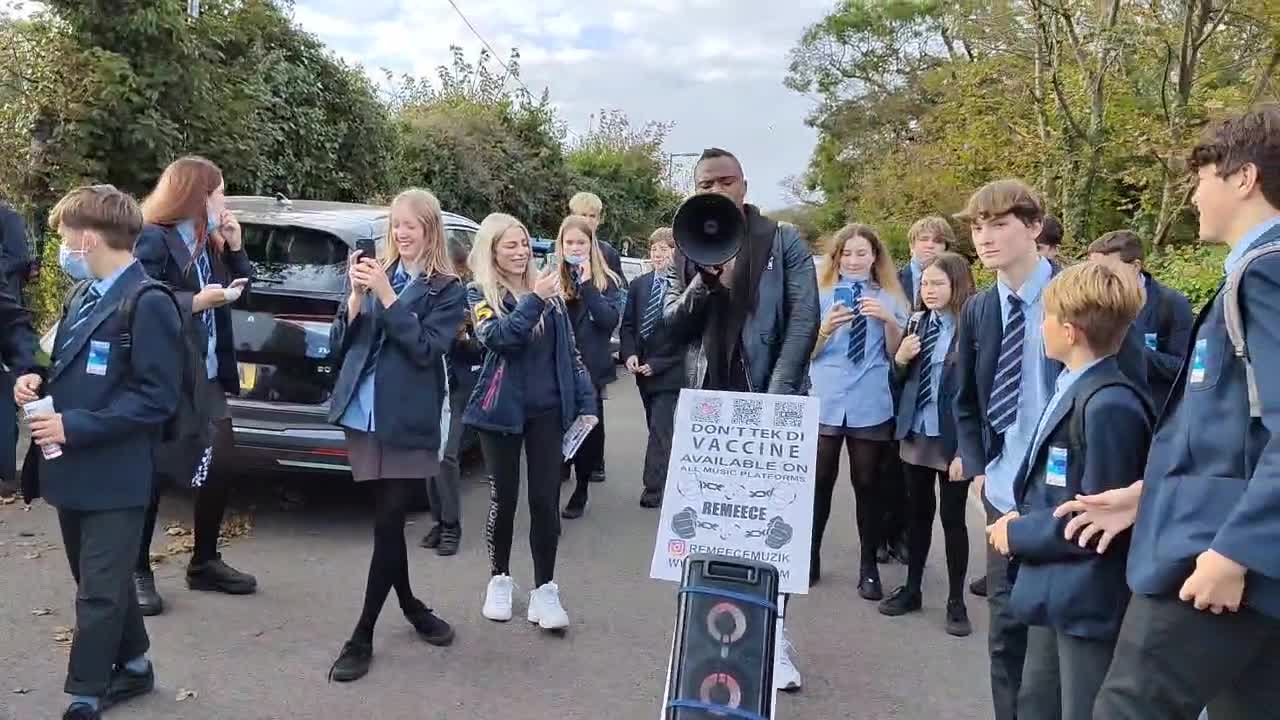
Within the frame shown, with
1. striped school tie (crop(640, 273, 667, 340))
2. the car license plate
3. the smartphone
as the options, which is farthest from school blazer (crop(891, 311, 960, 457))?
the car license plate

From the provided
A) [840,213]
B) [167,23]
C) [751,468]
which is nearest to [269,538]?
[751,468]

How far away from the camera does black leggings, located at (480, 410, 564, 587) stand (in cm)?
452

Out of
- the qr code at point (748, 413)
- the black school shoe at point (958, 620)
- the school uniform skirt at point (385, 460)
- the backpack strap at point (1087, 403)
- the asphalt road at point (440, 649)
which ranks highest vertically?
the backpack strap at point (1087, 403)

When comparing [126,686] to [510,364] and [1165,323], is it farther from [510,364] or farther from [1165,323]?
[1165,323]

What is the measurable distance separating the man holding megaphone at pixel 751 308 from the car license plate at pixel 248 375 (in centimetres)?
272

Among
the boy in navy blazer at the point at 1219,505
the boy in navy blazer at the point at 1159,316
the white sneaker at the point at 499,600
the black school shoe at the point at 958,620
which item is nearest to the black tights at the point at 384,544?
the white sneaker at the point at 499,600

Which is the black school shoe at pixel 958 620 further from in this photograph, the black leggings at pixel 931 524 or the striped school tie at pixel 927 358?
the striped school tie at pixel 927 358

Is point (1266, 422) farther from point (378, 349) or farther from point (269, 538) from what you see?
point (269, 538)

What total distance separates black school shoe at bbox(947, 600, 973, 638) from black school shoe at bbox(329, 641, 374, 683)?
2.72 metres

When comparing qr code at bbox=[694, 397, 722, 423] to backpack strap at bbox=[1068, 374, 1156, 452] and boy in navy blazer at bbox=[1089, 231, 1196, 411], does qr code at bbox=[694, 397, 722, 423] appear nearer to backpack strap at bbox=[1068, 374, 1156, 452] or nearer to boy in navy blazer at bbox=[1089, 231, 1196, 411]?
backpack strap at bbox=[1068, 374, 1156, 452]

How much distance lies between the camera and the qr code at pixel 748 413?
3719 millimetres

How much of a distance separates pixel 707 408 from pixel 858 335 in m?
1.90

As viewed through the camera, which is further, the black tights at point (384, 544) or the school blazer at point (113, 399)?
the black tights at point (384, 544)

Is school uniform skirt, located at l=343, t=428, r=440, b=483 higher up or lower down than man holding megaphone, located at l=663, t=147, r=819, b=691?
lower down
